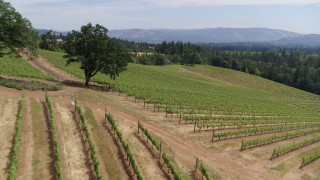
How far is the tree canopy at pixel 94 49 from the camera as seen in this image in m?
59.8

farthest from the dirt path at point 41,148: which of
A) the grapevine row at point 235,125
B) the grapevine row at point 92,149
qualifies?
the grapevine row at point 235,125

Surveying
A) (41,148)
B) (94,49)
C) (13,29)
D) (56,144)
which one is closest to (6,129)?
(41,148)

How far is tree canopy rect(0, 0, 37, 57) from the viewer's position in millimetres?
49031

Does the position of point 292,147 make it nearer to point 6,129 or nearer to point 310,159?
point 310,159

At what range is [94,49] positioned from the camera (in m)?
60.3

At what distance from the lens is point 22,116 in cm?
3741

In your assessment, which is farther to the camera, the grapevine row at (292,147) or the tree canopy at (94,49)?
the tree canopy at (94,49)

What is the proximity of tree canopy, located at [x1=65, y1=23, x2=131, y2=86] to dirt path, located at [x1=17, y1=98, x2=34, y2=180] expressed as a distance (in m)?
22.9

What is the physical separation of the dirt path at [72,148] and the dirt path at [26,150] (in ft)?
10.1

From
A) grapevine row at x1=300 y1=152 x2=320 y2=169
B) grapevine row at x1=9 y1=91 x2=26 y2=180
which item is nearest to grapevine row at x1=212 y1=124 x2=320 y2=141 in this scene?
grapevine row at x1=300 y1=152 x2=320 y2=169

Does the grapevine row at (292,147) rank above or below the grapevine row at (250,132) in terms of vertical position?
below

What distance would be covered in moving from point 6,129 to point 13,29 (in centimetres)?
2293

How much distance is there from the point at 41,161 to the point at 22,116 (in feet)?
36.8

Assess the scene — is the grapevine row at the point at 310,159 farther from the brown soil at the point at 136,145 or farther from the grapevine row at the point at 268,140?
the brown soil at the point at 136,145
